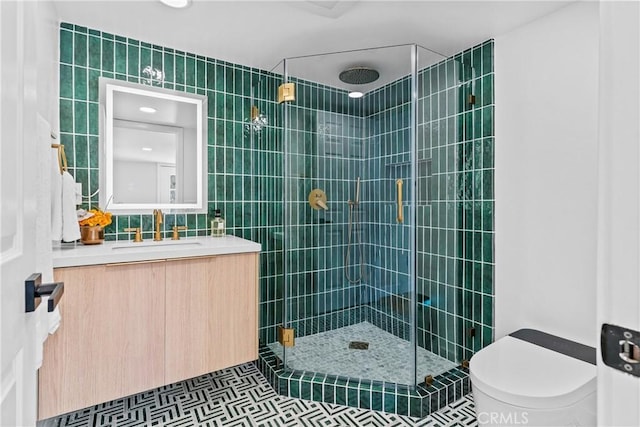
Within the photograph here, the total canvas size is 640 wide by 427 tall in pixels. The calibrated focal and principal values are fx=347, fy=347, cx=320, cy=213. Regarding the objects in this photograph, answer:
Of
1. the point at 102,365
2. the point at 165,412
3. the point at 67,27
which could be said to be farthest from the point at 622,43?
the point at 67,27

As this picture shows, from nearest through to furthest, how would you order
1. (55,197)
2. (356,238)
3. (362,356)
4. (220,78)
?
(55,197), (362,356), (356,238), (220,78)

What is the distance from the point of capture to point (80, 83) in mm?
2068

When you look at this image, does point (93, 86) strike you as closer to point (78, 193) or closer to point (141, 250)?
point (78, 193)

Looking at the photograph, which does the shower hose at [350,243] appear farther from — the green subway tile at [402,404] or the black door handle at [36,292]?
the black door handle at [36,292]

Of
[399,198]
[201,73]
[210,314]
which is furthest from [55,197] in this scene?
[399,198]

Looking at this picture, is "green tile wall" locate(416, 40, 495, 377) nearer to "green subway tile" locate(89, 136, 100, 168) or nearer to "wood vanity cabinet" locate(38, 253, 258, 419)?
"wood vanity cabinet" locate(38, 253, 258, 419)

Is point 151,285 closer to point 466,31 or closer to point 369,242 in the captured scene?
point 369,242

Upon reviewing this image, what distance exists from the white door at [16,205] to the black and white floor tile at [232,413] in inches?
50.3

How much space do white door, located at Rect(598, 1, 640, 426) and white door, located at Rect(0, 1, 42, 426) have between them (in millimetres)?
959

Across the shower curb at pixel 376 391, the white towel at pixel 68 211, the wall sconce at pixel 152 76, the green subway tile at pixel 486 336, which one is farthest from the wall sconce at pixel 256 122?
the green subway tile at pixel 486 336

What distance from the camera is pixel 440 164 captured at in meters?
2.24

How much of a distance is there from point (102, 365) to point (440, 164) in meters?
2.19

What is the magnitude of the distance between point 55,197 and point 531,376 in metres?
2.30

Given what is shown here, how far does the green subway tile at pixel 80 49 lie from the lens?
205cm
